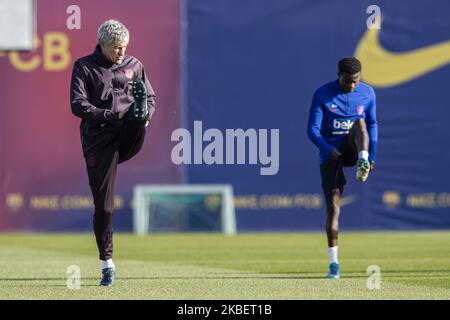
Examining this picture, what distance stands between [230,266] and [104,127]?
140 inches

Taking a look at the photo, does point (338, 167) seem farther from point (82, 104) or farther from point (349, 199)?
point (349, 199)

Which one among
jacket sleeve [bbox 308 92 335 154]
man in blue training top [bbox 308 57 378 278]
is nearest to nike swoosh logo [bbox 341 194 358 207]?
man in blue training top [bbox 308 57 378 278]

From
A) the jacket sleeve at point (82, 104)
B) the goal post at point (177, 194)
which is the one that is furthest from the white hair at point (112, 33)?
the goal post at point (177, 194)

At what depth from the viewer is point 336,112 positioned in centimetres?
1050

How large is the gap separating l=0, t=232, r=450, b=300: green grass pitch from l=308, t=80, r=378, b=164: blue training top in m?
1.29

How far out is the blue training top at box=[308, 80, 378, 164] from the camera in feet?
34.3

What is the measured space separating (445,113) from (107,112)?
43.3ft

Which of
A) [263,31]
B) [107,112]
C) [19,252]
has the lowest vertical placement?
[19,252]

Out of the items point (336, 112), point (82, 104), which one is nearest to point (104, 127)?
point (82, 104)

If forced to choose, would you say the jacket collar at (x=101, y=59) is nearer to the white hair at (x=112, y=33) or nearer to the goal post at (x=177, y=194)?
the white hair at (x=112, y=33)

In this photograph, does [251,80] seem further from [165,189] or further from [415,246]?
[415,246]

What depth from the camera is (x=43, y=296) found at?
8445 millimetres

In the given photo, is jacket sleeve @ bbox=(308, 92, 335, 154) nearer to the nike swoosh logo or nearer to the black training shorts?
the black training shorts

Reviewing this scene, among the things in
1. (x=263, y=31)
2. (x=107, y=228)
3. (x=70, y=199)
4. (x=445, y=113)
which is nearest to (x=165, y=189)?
(x=70, y=199)
